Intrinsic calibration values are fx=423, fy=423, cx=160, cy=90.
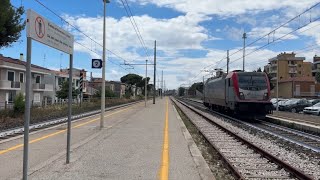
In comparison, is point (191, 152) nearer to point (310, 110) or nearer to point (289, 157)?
point (289, 157)

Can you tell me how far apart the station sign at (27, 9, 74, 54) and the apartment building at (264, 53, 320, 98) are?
8934 centimetres

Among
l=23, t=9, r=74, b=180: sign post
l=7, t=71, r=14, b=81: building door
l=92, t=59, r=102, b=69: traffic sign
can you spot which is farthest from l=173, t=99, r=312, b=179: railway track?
l=7, t=71, r=14, b=81: building door

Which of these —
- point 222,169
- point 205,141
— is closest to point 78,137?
point 205,141

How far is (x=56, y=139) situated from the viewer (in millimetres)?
14836

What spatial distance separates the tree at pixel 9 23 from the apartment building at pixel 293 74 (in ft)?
257

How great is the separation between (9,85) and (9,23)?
30.8 m

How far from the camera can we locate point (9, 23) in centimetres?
2244

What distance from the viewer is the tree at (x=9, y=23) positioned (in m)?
21.1

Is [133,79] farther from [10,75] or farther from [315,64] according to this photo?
[10,75]

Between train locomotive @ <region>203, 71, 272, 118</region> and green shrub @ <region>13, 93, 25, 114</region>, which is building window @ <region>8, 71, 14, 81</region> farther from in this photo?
train locomotive @ <region>203, 71, 272, 118</region>

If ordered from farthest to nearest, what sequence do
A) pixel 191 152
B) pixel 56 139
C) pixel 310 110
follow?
pixel 310 110 → pixel 56 139 → pixel 191 152

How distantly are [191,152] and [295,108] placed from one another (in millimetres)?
37528

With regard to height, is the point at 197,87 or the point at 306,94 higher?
the point at 197,87

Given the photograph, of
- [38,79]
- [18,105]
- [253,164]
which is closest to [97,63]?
[18,105]
